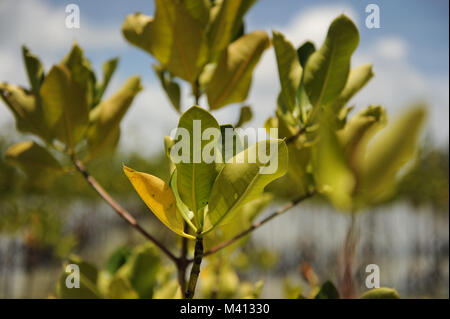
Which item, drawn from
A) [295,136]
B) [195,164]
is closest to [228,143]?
[195,164]

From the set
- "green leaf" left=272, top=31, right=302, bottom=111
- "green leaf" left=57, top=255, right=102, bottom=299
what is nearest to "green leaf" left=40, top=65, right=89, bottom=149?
"green leaf" left=57, top=255, right=102, bottom=299

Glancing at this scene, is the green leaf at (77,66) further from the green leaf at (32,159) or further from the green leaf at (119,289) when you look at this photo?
the green leaf at (119,289)

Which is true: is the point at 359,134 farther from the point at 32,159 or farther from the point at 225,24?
the point at 32,159

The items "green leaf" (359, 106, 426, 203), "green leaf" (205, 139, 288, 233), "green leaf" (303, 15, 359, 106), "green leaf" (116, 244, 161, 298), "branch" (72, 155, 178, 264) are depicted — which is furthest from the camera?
"green leaf" (116, 244, 161, 298)

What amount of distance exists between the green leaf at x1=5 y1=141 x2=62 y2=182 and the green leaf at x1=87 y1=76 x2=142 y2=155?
74 millimetres

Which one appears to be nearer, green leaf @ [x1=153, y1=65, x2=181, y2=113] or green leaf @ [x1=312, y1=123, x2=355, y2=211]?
green leaf @ [x1=312, y1=123, x2=355, y2=211]

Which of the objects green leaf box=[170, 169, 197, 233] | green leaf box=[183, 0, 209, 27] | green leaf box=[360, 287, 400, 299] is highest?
green leaf box=[183, 0, 209, 27]

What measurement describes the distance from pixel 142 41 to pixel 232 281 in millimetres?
587

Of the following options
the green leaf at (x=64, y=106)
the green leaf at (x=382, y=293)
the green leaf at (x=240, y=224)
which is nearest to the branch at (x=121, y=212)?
the green leaf at (x=64, y=106)

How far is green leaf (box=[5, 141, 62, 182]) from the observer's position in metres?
0.60

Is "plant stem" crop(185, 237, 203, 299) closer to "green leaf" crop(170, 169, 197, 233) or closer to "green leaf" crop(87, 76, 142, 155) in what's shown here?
"green leaf" crop(170, 169, 197, 233)

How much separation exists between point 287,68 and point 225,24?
0.13m

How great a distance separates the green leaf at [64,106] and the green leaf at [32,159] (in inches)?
1.8
